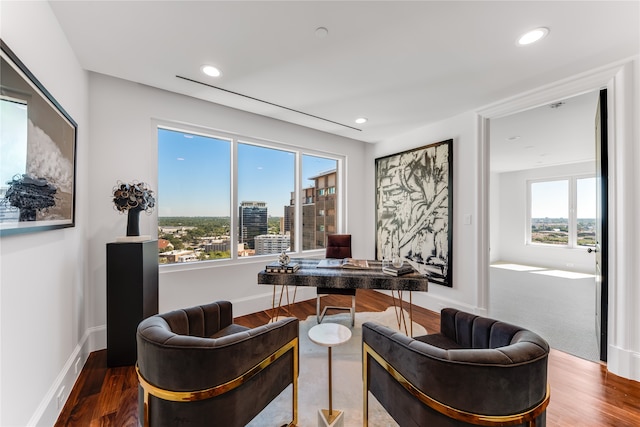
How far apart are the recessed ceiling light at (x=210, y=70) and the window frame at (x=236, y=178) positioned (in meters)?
0.82

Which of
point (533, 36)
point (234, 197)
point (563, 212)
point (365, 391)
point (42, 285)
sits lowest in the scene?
point (365, 391)

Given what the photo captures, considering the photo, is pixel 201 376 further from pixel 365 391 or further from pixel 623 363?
pixel 623 363

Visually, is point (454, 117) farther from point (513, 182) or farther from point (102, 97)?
point (513, 182)

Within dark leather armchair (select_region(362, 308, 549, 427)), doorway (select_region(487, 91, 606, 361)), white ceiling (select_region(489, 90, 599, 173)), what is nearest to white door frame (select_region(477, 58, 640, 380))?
doorway (select_region(487, 91, 606, 361))

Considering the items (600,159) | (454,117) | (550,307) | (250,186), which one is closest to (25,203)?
(250,186)

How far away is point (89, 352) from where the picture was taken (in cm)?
235

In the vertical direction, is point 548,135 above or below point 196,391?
above

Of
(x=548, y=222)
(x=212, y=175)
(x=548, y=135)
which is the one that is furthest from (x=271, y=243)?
(x=548, y=222)

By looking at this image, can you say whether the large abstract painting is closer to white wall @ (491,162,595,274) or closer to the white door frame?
the white door frame

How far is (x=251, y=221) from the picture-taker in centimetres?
355

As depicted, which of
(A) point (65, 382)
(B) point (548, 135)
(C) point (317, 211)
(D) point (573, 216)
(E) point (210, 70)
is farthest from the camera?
(D) point (573, 216)

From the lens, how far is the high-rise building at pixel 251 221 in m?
3.46

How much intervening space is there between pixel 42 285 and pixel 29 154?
2.54ft

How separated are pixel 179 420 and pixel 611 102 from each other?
12.6 feet
